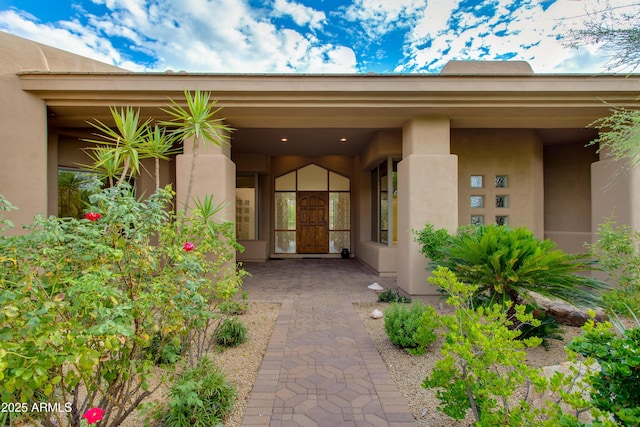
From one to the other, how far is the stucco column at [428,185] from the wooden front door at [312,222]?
602 centimetres

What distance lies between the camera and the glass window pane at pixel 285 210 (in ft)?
37.3

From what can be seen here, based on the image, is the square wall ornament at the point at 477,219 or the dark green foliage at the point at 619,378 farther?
the square wall ornament at the point at 477,219

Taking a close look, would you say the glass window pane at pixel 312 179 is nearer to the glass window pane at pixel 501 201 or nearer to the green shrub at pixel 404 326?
the glass window pane at pixel 501 201

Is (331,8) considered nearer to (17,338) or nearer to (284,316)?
(284,316)

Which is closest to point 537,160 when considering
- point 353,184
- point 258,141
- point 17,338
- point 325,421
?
point 353,184

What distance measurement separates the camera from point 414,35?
8820mm

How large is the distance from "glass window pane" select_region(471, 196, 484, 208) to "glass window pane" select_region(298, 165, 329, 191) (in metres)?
5.57

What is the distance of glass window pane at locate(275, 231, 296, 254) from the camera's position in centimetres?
1132

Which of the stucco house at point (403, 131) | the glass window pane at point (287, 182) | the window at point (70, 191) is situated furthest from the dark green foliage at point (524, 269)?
the glass window pane at point (287, 182)

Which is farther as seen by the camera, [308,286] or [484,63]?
[484,63]

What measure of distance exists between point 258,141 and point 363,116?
376 cm

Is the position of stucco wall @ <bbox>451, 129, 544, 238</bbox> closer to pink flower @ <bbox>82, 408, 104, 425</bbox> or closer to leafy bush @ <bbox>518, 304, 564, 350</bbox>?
leafy bush @ <bbox>518, 304, 564, 350</bbox>

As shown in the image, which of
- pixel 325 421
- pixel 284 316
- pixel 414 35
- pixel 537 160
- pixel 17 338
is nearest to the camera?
pixel 17 338

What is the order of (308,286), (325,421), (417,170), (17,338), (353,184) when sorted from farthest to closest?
(353,184) → (308,286) → (417,170) → (325,421) → (17,338)
